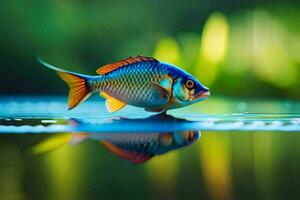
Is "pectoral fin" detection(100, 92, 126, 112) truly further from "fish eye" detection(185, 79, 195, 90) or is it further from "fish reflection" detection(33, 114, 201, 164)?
"fish reflection" detection(33, 114, 201, 164)

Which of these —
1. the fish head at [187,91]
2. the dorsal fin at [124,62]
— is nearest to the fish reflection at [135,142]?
the fish head at [187,91]

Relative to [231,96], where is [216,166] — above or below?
below

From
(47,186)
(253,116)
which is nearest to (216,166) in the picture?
(47,186)

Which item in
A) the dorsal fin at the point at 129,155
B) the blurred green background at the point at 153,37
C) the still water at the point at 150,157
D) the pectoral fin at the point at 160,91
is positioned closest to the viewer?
the still water at the point at 150,157

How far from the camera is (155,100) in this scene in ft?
4.80

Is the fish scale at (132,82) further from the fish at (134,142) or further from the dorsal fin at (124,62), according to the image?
the fish at (134,142)

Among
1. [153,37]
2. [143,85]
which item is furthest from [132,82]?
[153,37]

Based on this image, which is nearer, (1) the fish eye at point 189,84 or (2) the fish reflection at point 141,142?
(2) the fish reflection at point 141,142

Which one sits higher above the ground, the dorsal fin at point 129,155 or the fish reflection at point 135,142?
the fish reflection at point 135,142

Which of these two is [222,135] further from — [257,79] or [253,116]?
[257,79]

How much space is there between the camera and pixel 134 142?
1044 millimetres

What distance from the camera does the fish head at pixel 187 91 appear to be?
144 cm

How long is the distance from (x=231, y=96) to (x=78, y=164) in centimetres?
159

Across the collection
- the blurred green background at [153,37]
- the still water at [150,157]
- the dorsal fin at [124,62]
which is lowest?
the still water at [150,157]
